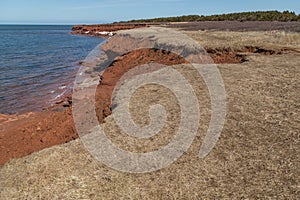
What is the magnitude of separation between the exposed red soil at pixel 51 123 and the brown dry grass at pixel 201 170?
2287 mm

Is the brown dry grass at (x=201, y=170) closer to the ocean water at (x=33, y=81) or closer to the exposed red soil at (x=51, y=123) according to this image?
the exposed red soil at (x=51, y=123)

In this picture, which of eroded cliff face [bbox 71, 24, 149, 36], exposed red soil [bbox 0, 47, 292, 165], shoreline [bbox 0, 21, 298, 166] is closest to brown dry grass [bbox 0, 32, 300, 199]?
A: shoreline [bbox 0, 21, 298, 166]

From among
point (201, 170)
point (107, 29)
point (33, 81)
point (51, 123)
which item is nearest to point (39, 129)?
point (51, 123)

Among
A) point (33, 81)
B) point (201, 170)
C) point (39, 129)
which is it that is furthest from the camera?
point (33, 81)

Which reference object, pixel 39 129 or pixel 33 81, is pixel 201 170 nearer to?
pixel 39 129

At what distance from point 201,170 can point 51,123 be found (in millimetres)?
8630

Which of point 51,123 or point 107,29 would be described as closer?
point 51,123

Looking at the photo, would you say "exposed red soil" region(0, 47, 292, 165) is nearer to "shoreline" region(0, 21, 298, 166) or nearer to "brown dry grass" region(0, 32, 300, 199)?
"shoreline" region(0, 21, 298, 166)

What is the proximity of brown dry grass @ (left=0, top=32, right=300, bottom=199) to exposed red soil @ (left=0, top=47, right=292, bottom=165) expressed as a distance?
2.29 meters

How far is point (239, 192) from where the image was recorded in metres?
6.30

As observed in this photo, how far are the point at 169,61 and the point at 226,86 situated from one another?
8715 millimetres

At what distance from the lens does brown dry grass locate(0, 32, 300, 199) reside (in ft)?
21.1

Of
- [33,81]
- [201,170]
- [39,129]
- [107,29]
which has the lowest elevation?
[33,81]

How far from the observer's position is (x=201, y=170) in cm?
717
